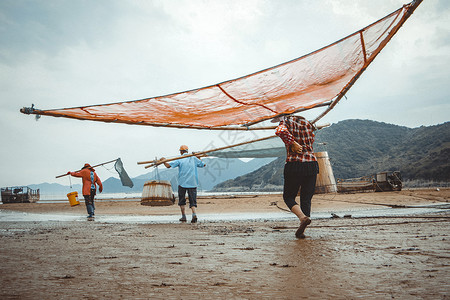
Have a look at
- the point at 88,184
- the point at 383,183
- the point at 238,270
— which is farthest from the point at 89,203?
the point at 383,183

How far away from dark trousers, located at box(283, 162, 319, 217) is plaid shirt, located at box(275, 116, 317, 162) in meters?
0.10

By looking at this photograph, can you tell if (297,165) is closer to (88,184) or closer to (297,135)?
(297,135)

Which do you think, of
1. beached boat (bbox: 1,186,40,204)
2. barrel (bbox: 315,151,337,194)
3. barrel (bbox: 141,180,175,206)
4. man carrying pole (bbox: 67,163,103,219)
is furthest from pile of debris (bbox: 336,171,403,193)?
beached boat (bbox: 1,186,40,204)

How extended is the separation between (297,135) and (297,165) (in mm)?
443

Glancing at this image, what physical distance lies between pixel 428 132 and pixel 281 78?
7786 centimetres

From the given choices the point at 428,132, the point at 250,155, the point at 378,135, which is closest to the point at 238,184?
the point at 378,135

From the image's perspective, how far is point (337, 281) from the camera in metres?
1.74

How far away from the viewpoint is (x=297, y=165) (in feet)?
13.4

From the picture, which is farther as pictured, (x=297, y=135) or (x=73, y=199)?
(x=73, y=199)

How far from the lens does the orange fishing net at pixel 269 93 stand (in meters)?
4.90

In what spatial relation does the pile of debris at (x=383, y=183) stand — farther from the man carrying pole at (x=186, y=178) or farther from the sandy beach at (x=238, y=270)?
the sandy beach at (x=238, y=270)

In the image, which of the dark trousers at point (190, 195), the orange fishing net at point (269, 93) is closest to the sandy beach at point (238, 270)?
the orange fishing net at point (269, 93)

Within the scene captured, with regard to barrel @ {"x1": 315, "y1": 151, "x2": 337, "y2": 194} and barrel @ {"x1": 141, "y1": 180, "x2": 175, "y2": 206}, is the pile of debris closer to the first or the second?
barrel @ {"x1": 315, "y1": 151, "x2": 337, "y2": 194}

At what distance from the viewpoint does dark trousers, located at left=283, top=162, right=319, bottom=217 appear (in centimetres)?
408
